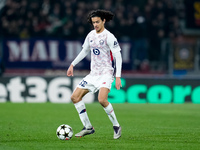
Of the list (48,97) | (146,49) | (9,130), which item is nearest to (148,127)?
(9,130)

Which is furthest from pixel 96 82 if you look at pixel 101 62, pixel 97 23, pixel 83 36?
pixel 83 36

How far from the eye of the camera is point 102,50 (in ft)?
27.2

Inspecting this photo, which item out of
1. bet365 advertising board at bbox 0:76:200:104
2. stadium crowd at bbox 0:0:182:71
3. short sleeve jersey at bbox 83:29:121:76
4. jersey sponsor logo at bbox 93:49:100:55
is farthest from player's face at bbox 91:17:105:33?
stadium crowd at bbox 0:0:182:71

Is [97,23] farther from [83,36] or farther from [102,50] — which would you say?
[83,36]

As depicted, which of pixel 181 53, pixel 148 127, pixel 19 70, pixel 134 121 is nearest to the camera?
pixel 148 127

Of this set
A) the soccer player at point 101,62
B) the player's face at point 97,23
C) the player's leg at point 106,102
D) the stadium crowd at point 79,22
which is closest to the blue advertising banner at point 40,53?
the stadium crowd at point 79,22

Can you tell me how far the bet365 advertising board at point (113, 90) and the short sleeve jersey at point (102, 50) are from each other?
9.17 meters

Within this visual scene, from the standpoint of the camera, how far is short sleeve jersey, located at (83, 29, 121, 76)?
8219 mm

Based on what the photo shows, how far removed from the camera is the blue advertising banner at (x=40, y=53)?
19141 millimetres

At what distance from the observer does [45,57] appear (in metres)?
19.7

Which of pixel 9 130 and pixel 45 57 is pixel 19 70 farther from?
pixel 9 130

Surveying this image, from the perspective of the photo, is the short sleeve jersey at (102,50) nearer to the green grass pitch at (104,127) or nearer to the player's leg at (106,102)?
the player's leg at (106,102)

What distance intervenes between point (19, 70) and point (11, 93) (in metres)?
2.17

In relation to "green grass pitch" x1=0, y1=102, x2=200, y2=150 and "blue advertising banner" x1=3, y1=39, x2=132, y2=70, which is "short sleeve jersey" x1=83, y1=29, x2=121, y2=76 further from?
"blue advertising banner" x1=3, y1=39, x2=132, y2=70
